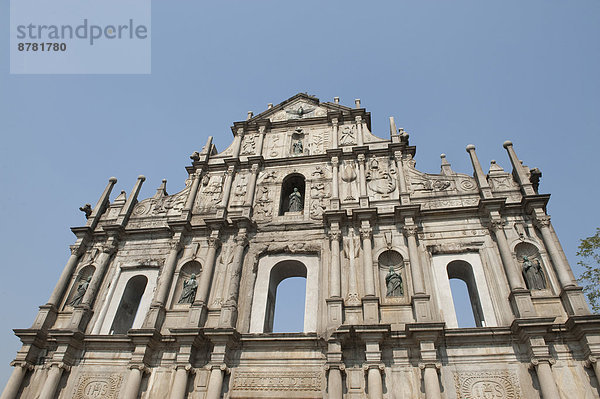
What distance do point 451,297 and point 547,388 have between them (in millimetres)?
3196

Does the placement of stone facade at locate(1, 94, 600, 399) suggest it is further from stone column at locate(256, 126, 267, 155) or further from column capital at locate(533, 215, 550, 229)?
stone column at locate(256, 126, 267, 155)

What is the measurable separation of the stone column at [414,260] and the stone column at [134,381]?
7891 millimetres

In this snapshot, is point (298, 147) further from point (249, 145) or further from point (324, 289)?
point (324, 289)

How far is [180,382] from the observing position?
10461 millimetres

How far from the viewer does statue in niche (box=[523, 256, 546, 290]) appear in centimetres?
1113

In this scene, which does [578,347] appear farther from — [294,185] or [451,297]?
[294,185]

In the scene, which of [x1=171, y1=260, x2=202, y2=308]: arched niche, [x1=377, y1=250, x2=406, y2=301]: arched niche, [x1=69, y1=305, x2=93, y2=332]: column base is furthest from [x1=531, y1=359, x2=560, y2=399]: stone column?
[x1=69, y1=305, x2=93, y2=332]: column base

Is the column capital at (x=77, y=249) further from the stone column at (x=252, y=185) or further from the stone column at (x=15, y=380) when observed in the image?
the stone column at (x=252, y=185)

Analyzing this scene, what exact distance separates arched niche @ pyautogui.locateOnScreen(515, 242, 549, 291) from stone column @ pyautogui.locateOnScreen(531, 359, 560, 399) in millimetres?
2332

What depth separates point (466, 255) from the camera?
1236cm

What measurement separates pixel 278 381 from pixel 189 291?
4.26 m

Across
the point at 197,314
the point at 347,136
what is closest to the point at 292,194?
the point at 347,136

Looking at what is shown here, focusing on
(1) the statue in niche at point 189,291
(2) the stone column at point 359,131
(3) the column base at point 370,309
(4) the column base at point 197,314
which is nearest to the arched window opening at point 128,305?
(1) the statue in niche at point 189,291

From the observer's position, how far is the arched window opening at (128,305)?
1324cm
